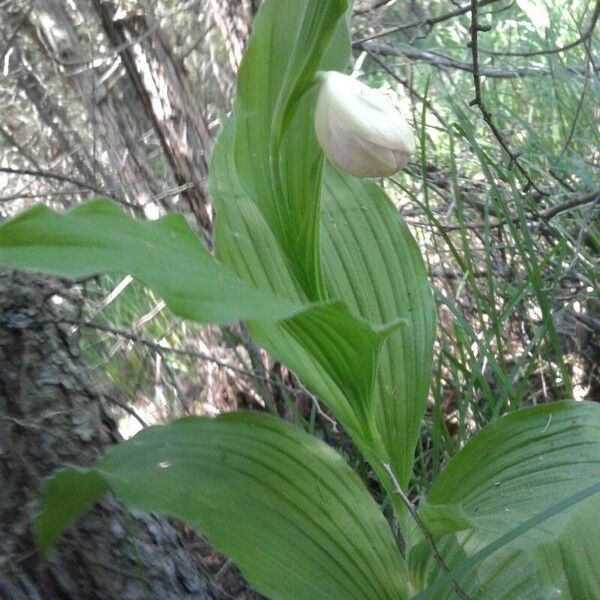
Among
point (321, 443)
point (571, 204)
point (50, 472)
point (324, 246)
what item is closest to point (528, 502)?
point (321, 443)

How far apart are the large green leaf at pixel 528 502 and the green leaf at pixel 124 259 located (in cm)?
30

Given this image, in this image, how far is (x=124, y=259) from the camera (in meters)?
0.53

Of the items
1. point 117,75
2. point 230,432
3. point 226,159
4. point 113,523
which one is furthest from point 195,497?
point 117,75

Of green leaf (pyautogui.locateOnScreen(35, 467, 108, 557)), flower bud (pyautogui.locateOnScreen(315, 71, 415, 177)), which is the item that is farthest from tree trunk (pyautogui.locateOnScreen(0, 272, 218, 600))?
flower bud (pyautogui.locateOnScreen(315, 71, 415, 177))

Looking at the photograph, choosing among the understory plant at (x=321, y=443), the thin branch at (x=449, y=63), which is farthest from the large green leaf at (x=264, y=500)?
the thin branch at (x=449, y=63)

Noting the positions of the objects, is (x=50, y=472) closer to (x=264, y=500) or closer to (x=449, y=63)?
(x=264, y=500)

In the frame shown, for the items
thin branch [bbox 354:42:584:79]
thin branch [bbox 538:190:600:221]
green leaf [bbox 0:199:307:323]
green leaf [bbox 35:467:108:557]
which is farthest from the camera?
thin branch [bbox 354:42:584:79]

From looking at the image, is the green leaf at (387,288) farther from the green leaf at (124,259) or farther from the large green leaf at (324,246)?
the green leaf at (124,259)

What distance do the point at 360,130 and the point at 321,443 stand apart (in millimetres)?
300

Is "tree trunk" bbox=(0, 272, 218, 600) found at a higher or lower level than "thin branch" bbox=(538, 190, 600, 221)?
lower

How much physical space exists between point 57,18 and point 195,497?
5.19 feet

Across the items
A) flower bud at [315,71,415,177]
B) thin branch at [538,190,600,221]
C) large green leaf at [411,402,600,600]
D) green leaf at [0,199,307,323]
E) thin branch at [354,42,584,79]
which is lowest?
large green leaf at [411,402,600,600]

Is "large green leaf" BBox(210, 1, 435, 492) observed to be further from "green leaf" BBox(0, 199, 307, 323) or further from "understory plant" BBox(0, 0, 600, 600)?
"green leaf" BBox(0, 199, 307, 323)

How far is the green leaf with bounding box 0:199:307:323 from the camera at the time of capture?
50 cm
